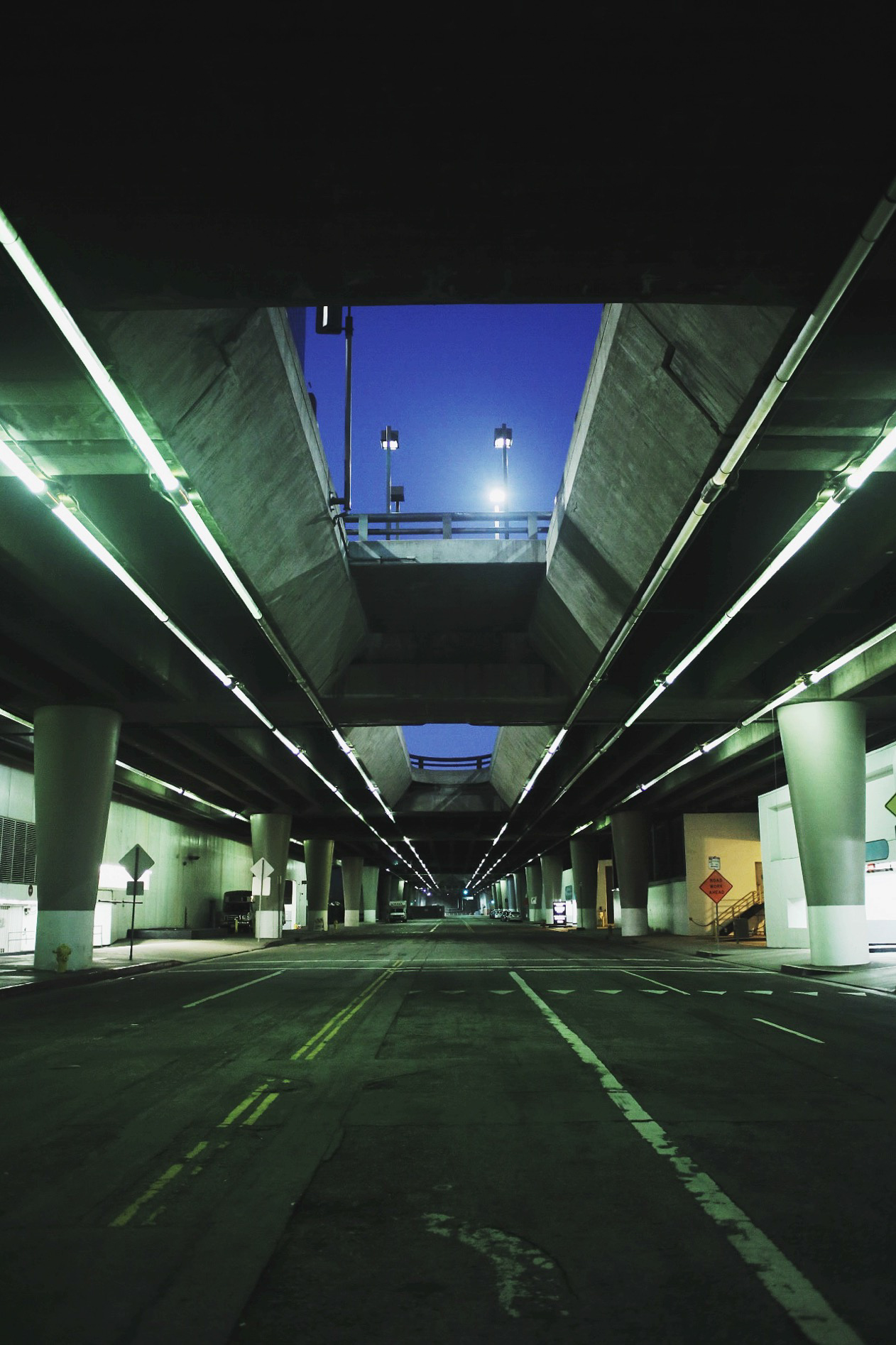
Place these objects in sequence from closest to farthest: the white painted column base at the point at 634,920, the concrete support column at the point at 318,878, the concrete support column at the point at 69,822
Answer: the concrete support column at the point at 69,822
the white painted column base at the point at 634,920
the concrete support column at the point at 318,878

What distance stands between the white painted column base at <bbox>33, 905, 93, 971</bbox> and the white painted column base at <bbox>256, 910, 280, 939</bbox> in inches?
1036

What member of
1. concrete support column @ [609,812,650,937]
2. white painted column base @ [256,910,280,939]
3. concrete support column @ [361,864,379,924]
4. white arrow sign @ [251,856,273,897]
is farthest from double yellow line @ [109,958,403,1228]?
concrete support column @ [361,864,379,924]

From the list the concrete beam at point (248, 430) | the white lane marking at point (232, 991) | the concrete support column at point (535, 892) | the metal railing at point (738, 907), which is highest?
the concrete beam at point (248, 430)

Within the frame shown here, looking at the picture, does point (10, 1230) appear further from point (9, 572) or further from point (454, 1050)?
point (9, 572)

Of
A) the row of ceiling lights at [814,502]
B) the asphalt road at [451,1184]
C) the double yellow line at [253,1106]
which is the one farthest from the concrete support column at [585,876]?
the asphalt road at [451,1184]

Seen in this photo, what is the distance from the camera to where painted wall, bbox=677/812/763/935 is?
5416 cm

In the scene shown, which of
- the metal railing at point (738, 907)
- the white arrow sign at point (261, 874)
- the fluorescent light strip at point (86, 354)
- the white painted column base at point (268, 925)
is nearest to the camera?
the fluorescent light strip at point (86, 354)

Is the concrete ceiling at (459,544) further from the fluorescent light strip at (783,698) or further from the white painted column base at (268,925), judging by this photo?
the white painted column base at (268,925)

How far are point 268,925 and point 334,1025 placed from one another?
39.4m

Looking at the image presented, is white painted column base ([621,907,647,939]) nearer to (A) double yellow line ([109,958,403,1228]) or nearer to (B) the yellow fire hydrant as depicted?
(B) the yellow fire hydrant

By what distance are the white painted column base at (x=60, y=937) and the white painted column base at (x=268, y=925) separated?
86.4 feet

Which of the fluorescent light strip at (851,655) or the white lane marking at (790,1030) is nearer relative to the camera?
the white lane marking at (790,1030)

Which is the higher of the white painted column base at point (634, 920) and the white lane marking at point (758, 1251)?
the white painted column base at point (634, 920)

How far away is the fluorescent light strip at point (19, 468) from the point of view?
488 inches
